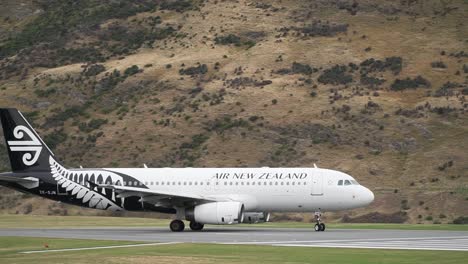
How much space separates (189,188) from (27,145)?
10.5m

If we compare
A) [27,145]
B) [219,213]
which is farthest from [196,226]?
[27,145]

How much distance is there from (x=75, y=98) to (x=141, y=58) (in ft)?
37.8

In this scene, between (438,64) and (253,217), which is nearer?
(253,217)

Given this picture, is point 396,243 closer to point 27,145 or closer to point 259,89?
point 27,145

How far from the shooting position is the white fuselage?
170 ft

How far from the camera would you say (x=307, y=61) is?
4284 inches

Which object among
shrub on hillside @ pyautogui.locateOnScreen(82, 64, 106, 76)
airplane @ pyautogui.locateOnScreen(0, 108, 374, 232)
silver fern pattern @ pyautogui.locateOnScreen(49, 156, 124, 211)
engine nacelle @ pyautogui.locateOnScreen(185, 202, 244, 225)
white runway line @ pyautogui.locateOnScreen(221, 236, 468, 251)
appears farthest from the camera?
shrub on hillside @ pyautogui.locateOnScreen(82, 64, 106, 76)

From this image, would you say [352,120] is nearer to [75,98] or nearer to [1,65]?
[75,98]

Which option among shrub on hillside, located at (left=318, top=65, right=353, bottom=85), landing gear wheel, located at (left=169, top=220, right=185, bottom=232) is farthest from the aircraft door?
shrub on hillside, located at (left=318, top=65, right=353, bottom=85)

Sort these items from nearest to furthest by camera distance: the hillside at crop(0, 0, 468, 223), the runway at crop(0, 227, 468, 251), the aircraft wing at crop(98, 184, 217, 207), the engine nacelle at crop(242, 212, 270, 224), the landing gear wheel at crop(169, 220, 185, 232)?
the runway at crop(0, 227, 468, 251), the aircraft wing at crop(98, 184, 217, 207), the landing gear wheel at crop(169, 220, 185, 232), the engine nacelle at crop(242, 212, 270, 224), the hillside at crop(0, 0, 468, 223)

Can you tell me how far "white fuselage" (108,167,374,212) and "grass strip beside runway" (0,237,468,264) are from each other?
14857mm

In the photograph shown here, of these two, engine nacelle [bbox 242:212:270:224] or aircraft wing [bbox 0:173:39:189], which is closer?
engine nacelle [bbox 242:212:270:224]

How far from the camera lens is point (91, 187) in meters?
55.0

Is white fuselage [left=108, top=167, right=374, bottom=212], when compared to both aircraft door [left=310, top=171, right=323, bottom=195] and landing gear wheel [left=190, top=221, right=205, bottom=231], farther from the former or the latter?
landing gear wheel [left=190, top=221, right=205, bottom=231]
